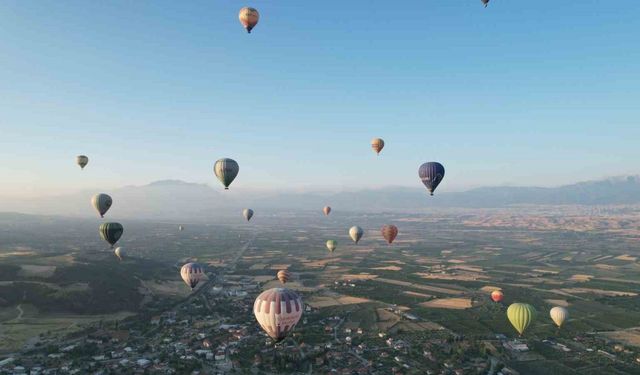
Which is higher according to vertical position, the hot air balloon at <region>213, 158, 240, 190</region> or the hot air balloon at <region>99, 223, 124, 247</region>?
the hot air balloon at <region>213, 158, 240, 190</region>

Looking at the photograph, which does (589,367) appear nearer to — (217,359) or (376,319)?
(376,319)

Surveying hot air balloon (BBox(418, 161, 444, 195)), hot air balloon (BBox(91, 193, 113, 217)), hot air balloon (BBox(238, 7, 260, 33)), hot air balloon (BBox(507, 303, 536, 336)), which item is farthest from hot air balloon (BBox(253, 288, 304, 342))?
hot air balloon (BBox(91, 193, 113, 217))

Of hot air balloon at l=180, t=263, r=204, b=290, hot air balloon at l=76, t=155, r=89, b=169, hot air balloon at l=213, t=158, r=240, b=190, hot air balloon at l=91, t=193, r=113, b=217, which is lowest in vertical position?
hot air balloon at l=180, t=263, r=204, b=290

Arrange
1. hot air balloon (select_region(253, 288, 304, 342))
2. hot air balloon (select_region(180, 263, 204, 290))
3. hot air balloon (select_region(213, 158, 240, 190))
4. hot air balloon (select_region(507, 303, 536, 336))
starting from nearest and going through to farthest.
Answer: hot air balloon (select_region(253, 288, 304, 342)) → hot air balloon (select_region(507, 303, 536, 336)) → hot air balloon (select_region(213, 158, 240, 190)) → hot air balloon (select_region(180, 263, 204, 290))

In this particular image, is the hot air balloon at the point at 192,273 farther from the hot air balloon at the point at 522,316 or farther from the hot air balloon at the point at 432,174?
the hot air balloon at the point at 522,316

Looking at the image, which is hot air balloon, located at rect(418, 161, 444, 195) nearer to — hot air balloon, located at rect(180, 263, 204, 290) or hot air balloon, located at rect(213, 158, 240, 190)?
hot air balloon, located at rect(213, 158, 240, 190)

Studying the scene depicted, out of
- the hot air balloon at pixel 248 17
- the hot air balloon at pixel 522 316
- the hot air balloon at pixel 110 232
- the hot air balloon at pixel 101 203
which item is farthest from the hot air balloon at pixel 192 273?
the hot air balloon at pixel 522 316

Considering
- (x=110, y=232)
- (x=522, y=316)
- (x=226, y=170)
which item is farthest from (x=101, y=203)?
(x=522, y=316)
